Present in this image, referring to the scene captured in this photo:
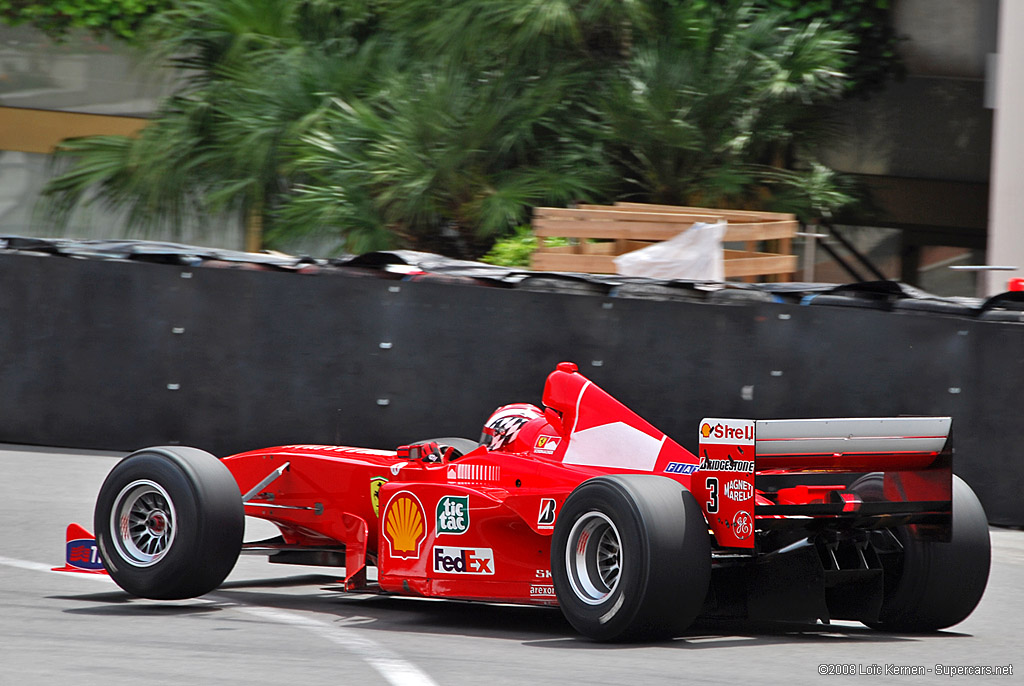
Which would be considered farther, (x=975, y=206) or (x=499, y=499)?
(x=975, y=206)

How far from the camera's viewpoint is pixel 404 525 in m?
6.58

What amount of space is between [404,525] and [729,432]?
5.63 ft

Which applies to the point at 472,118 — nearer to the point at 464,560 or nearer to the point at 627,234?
the point at 627,234

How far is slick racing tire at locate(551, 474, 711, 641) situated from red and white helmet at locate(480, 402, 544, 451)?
2.44 ft

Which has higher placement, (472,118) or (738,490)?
(472,118)

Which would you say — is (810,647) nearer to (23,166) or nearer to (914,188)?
(914,188)

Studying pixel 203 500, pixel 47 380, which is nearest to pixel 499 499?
pixel 203 500

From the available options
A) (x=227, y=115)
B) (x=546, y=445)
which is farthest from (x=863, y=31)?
(x=546, y=445)

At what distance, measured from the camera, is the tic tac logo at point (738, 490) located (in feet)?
18.3

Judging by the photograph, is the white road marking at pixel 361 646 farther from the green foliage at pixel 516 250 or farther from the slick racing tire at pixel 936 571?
the green foliage at pixel 516 250

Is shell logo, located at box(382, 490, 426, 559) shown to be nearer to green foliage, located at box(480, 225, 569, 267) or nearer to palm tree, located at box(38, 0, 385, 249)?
green foliage, located at box(480, 225, 569, 267)

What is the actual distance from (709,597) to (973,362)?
465 centimetres

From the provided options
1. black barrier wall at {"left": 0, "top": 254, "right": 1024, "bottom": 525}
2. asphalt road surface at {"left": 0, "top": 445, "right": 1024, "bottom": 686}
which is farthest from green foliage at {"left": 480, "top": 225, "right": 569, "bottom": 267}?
asphalt road surface at {"left": 0, "top": 445, "right": 1024, "bottom": 686}

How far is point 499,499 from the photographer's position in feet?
20.5
